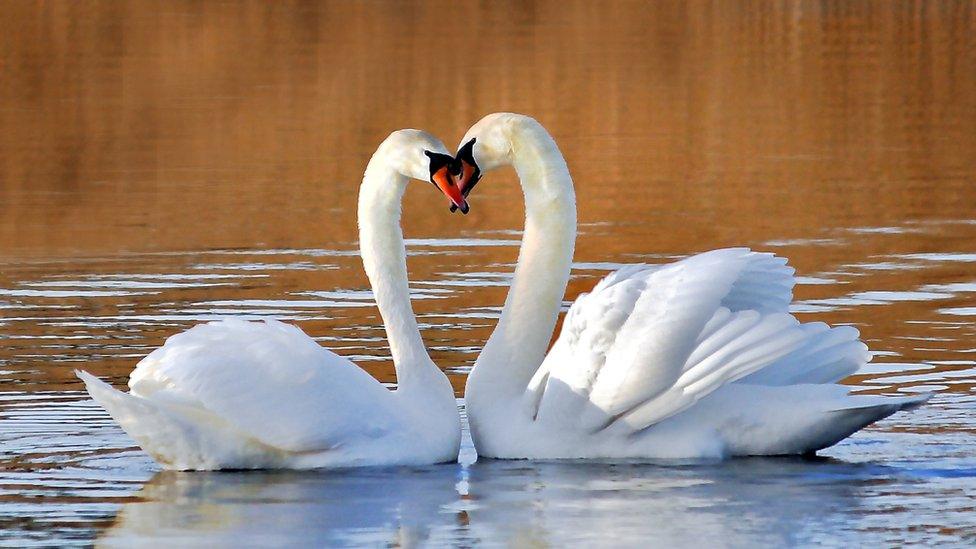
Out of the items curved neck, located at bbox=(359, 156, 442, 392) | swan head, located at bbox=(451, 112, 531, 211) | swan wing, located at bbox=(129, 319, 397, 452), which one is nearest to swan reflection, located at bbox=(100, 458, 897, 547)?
swan wing, located at bbox=(129, 319, 397, 452)

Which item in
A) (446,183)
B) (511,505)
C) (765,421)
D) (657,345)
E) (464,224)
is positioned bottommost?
(511,505)

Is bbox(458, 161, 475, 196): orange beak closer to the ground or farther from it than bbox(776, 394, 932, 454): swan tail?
farther from it

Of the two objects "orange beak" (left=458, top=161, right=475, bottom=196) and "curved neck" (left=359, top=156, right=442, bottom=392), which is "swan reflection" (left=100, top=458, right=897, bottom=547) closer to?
"curved neck" (left=359, top=156, right=442, bottom=392)

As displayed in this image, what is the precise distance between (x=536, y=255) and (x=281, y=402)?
1.80 m

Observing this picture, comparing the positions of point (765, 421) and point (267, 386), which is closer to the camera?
point (267, 386)

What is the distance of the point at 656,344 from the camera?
9719 mm

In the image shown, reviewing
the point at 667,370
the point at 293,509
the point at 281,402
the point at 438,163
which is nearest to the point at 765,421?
the point at 667,370

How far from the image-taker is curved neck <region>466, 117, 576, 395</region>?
1058cm

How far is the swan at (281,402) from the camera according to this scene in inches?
372

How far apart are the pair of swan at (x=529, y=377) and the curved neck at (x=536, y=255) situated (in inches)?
0.4

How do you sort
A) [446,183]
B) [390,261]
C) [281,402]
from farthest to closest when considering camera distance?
[390,261] < [446,183] < [281,402]

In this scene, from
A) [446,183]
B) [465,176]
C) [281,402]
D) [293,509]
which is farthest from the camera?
[465,176]

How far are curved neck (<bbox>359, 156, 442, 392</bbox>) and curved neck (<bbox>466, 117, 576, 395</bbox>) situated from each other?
14.1 inches

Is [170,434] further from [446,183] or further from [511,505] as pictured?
[446,183]
